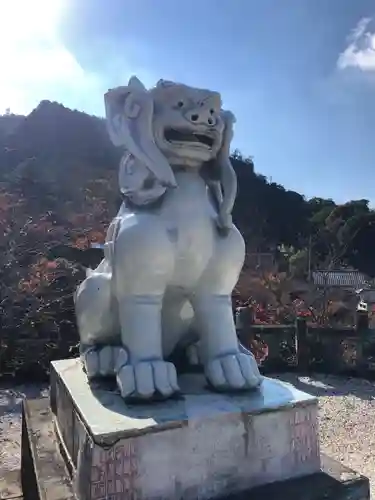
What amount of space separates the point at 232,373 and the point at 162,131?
0.82 m

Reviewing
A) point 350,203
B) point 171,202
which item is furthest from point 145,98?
point 350,203

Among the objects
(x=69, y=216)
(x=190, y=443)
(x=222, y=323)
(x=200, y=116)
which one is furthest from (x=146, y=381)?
(x=69, y=216)

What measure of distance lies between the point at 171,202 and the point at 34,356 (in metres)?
4.41

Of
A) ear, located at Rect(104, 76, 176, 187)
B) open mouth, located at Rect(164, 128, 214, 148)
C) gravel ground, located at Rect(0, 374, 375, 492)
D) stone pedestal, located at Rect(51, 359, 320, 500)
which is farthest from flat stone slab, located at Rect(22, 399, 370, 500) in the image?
gravel ground, located at Rect(0, 374, 375, 492)

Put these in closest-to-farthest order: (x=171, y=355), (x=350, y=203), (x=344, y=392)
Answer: (x=171, y=355) → (x=344, y=392) → (x=350, y=203)

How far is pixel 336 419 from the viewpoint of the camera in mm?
3611

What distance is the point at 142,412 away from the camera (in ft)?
4.22

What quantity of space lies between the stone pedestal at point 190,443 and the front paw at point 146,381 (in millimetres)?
33

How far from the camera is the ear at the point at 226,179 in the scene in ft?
5.21

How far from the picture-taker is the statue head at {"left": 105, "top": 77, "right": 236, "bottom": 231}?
1.51 m

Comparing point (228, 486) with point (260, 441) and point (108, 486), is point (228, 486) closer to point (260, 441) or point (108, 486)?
point (260, 441)

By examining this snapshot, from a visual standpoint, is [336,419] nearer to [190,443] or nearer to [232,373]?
[232,373]

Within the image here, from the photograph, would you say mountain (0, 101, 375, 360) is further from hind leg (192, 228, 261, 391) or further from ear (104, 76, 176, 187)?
hind leg (192, 228, 261, 391)

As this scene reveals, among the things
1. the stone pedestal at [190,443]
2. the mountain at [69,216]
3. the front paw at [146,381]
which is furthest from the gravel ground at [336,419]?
the front paw at [146,381]
